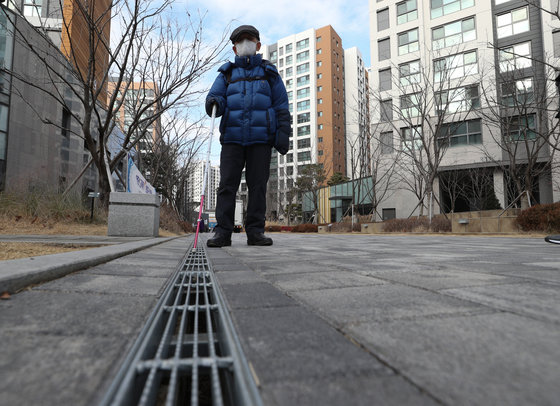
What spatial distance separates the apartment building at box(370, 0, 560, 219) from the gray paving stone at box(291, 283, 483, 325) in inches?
579

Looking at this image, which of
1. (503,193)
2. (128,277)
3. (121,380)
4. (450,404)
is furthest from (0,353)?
(503,193)

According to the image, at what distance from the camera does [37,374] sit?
1.85 feet

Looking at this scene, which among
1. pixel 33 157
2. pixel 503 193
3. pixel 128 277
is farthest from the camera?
pixel 503 193

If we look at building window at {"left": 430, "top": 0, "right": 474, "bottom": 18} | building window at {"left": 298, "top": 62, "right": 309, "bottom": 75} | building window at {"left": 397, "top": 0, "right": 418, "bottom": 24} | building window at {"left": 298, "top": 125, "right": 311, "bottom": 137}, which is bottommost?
building window at {"left": 430, "top": 0, "right": 474, "bottom": 18}

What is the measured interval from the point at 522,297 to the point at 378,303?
1.76 feet

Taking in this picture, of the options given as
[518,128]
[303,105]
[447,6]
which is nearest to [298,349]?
[518,128]

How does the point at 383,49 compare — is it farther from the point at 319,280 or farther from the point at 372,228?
the point at 319,280

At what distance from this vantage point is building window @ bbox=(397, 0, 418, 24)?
68.2 feet

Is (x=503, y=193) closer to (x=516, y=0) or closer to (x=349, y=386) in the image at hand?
(x=516, y=0)

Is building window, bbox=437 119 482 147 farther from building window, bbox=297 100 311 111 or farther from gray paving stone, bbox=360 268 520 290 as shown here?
building window, bbox=297 100 311 111

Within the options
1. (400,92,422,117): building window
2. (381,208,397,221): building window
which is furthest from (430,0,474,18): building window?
(381,208,397,221): building window

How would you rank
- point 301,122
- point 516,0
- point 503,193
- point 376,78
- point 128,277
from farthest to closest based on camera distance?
point 301,122
point 376,78
point 516,0
point 503,193
point 128,277

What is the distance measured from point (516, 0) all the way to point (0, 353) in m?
24.6

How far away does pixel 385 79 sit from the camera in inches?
846
